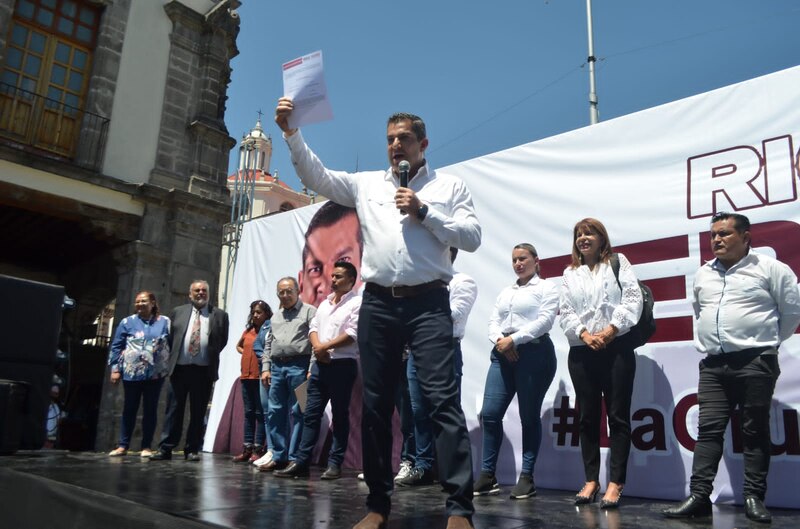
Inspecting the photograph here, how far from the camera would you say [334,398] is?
4801 mm

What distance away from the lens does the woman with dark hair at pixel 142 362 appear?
19.3 feet

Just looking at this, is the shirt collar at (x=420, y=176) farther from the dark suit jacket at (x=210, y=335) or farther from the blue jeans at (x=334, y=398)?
the dark suit jacket at (x=210, y=335)

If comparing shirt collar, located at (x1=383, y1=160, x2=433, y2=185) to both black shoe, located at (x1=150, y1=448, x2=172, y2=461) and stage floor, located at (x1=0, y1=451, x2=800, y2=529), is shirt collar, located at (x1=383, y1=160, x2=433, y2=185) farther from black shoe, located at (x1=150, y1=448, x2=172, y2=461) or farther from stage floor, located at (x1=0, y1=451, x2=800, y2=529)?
black shoe, located at (x1=150, y1=448, x2=172, y2=461)

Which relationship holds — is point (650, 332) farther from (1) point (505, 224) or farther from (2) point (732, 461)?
(1) point (505, 224)

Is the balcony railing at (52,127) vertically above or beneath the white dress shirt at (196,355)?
above

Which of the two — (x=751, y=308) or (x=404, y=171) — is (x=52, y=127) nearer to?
(x=404, y=171)

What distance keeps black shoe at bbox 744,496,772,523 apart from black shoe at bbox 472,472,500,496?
139 centimetres

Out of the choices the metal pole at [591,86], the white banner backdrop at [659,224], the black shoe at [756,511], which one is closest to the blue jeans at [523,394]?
the white banner backdrop at [659,224]

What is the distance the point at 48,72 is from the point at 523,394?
9.83 meters

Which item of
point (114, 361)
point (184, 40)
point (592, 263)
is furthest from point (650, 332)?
point (184, 40)

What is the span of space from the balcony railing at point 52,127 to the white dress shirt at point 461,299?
7.90m

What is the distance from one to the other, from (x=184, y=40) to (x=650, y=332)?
10.7 metres

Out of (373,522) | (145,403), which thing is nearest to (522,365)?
(373,522)

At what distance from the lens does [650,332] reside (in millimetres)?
3742
